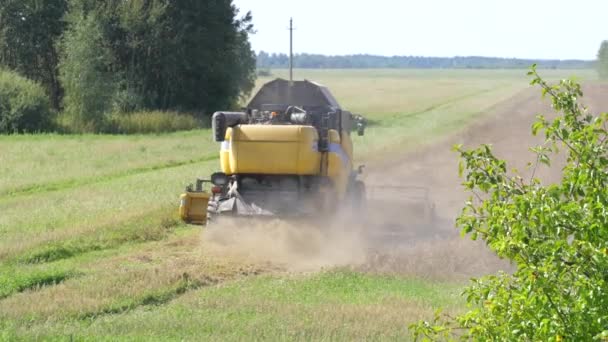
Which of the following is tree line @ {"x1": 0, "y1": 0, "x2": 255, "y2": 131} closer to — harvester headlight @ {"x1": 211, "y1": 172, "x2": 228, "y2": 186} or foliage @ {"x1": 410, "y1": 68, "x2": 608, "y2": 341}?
harvester headlight @ {"x1": 211, "y1": 172, "x2": 228, "y2": 186}

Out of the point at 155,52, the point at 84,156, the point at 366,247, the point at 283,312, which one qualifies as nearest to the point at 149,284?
the point at 283,312

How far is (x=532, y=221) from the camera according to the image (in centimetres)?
566

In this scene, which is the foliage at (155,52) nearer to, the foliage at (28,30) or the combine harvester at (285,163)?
the foliage at (28,30)

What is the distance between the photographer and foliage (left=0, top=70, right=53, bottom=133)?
4591cm

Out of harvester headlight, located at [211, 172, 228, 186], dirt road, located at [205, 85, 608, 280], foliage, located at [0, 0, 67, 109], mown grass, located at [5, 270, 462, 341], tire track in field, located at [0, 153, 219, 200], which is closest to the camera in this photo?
mown grass, located at [5, 270, 462, 341]

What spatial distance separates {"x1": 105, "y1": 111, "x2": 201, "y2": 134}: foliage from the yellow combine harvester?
30458 millimetres

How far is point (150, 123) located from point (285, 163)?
33.2m

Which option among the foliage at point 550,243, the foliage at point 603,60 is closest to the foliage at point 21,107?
the foliage at point 550,243

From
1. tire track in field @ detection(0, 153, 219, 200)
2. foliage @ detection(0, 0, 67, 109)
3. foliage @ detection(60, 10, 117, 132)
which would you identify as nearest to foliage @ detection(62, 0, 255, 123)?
foliage @ detection(60, 10, 117, 132)

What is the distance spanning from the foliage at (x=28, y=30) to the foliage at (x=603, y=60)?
405ft

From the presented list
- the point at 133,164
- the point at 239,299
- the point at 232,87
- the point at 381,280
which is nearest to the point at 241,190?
the point at 381,280

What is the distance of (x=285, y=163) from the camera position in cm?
1647

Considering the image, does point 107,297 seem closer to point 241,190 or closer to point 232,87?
point 241,190

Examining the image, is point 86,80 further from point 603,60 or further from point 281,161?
point 603,60
